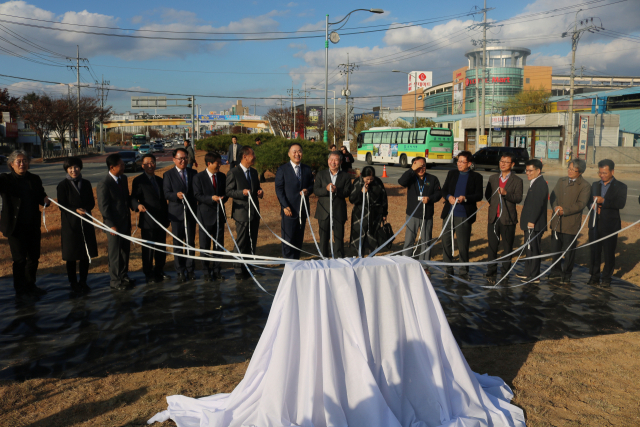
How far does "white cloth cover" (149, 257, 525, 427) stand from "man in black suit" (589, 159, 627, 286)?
4.30m

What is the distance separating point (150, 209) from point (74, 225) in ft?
3.20

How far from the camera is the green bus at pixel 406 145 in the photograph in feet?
111

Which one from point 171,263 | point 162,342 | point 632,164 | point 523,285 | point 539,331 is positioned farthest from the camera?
point 632,164

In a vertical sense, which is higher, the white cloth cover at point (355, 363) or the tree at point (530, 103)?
the tree at point (530, 103)

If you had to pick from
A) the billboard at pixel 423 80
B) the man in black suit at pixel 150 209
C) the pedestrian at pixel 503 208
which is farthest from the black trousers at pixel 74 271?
the billboard at pixel 423 80

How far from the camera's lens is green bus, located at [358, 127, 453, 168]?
33.7 m

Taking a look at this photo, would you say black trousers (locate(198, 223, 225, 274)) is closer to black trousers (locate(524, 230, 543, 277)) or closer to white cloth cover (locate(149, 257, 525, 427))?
white cloth cover (locate(149, 257, 525, 427))

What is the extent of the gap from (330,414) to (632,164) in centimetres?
4185

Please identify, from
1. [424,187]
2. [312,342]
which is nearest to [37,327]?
[312,342]

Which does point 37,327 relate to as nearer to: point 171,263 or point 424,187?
point 171,263

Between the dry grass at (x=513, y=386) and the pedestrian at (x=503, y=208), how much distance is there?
92.8 inches

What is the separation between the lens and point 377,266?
3.28m

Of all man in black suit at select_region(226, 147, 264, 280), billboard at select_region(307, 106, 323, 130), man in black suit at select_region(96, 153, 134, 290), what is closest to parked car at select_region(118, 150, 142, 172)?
man in black suit at select_region(96, 153, 134, 290)

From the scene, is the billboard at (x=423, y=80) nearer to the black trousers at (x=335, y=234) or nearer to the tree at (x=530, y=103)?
the tree at (x=530, y=103)
